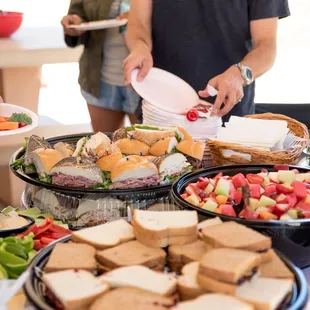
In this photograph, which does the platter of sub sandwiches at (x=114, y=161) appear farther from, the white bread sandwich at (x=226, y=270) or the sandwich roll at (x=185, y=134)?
the white bread sandwich at (x=226, y=270)

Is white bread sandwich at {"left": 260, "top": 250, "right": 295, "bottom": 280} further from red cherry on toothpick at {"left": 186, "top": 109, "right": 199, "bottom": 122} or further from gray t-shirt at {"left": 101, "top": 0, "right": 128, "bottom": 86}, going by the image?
gray t-shirt at {"left": 101, "top": 0, "right": 128, "bottom": 86}

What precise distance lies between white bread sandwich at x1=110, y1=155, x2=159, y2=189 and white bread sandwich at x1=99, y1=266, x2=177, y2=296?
17.9 inches

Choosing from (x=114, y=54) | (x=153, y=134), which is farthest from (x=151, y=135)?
(x=114, y=54)

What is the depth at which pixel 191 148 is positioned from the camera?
1.42m

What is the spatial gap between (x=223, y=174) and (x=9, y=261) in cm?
52

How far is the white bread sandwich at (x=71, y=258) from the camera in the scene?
0.85 metres

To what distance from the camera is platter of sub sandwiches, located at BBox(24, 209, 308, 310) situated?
0.76 meters

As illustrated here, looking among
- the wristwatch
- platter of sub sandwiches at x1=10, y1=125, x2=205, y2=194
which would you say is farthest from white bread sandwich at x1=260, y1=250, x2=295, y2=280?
the wristwatch

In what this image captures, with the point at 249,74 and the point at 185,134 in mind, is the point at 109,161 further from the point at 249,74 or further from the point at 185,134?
the point at 249,74

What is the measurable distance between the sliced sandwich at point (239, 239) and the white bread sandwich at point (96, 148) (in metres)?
0.51

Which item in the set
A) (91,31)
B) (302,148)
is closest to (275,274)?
(302,148)

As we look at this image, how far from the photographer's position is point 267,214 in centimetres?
110

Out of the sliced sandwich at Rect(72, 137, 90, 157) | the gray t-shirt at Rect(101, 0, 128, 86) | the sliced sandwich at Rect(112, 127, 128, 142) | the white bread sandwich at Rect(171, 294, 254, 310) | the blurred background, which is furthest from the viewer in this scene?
the blurred background

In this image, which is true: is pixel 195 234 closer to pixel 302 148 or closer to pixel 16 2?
pixel 302 148
